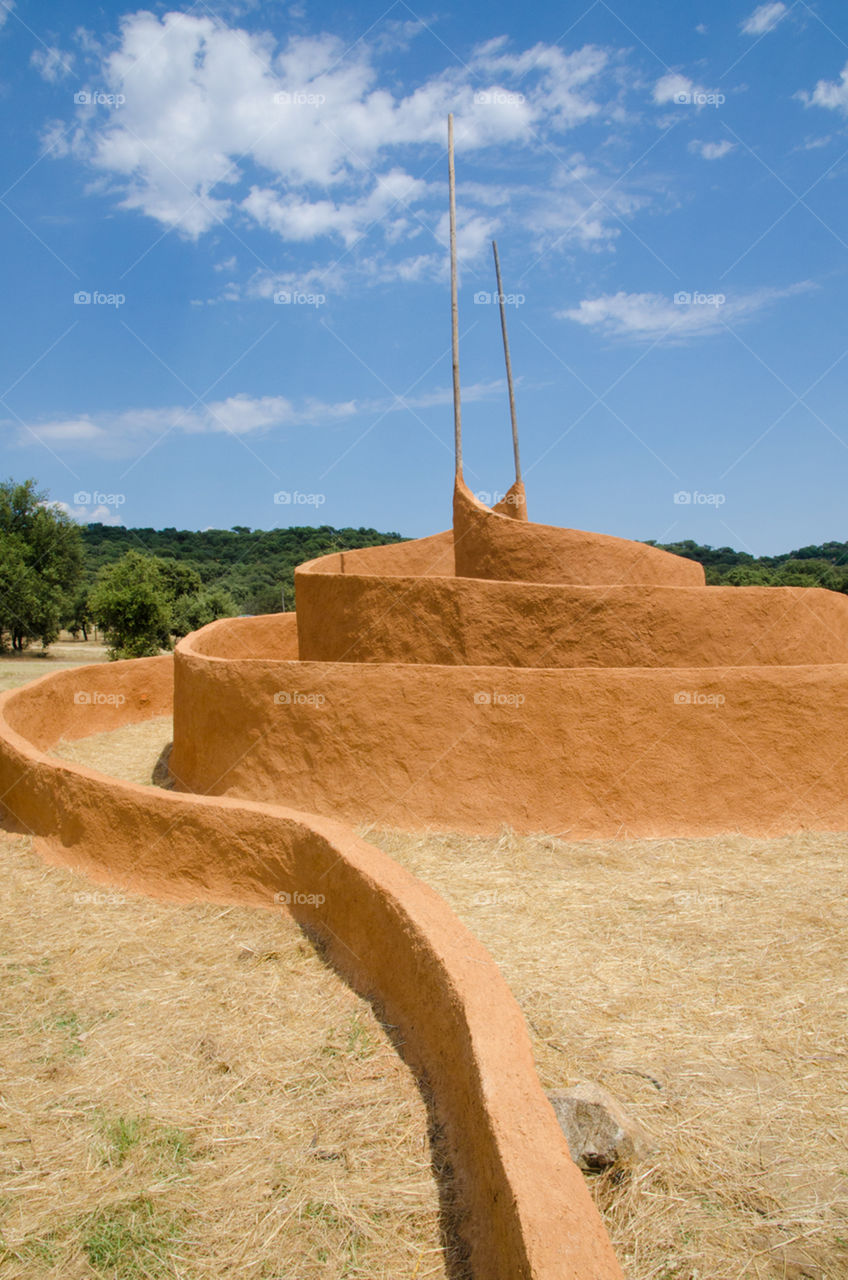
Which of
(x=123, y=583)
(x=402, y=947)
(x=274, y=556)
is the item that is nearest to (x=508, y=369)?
(x=402, y=947)

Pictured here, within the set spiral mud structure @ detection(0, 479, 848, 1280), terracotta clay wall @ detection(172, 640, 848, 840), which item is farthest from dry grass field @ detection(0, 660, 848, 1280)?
terracotta clay wall @ detection(172, 640, 848, 840)

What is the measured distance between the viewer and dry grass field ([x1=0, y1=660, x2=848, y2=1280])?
2.55 metres

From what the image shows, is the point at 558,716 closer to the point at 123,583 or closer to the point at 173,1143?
the point at 173,1143

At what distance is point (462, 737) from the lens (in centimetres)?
672

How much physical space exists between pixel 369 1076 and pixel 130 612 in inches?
926

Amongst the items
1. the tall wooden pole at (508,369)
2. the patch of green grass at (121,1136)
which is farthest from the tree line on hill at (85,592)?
the patch of green grass at (121,1136)

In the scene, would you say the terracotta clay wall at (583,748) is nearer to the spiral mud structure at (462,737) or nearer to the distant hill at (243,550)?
the spiral mud structure at (462,737)

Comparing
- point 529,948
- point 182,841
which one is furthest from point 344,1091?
point 182,841

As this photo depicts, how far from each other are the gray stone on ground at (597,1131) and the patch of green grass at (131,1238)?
1.29m

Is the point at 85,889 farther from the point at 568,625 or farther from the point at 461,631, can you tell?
the point at 568,625

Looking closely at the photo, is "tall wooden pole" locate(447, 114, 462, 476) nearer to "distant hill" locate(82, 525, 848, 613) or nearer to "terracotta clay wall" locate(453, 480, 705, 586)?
"terracotta clay wall" locate(453, 480, 705, 586)

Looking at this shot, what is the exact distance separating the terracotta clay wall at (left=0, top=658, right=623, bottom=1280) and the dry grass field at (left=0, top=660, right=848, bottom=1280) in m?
0.19

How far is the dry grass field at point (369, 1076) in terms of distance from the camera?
8.38 feet

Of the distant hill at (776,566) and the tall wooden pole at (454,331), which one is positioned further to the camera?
the distant hill at (776,566)
